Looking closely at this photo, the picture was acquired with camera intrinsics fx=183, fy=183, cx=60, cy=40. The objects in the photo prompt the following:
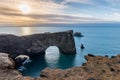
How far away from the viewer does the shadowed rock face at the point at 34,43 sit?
98.0 metres

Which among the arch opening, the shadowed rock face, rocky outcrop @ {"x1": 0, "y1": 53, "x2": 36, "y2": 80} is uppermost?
rocky outcrop @ {"x1": 0, "y1": 53, "x2": 36, "y2": 80}

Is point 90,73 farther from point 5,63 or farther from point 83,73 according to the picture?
point 5,63

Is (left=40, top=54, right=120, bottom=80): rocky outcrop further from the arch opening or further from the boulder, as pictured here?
the arch opening

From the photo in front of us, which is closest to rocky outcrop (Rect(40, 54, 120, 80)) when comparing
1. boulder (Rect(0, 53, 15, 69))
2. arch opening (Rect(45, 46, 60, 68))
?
boulder (Rect(0, 53, 15, 69))

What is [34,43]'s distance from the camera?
354 ft

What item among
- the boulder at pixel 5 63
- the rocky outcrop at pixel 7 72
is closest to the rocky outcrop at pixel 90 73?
the rocky outcrop at pixel 7 72

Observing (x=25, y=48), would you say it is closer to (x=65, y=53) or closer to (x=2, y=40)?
(x=2, y=40)

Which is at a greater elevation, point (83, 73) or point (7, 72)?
point (83, 73)

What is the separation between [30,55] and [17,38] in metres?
12.1

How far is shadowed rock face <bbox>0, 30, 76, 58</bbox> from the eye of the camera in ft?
322

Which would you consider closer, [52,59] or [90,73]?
[90,73]

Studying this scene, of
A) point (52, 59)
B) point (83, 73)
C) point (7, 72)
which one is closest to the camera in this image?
point (83, 73)

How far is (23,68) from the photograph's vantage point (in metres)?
74.6

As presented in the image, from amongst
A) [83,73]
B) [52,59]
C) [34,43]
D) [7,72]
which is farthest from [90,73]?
[34,43]
